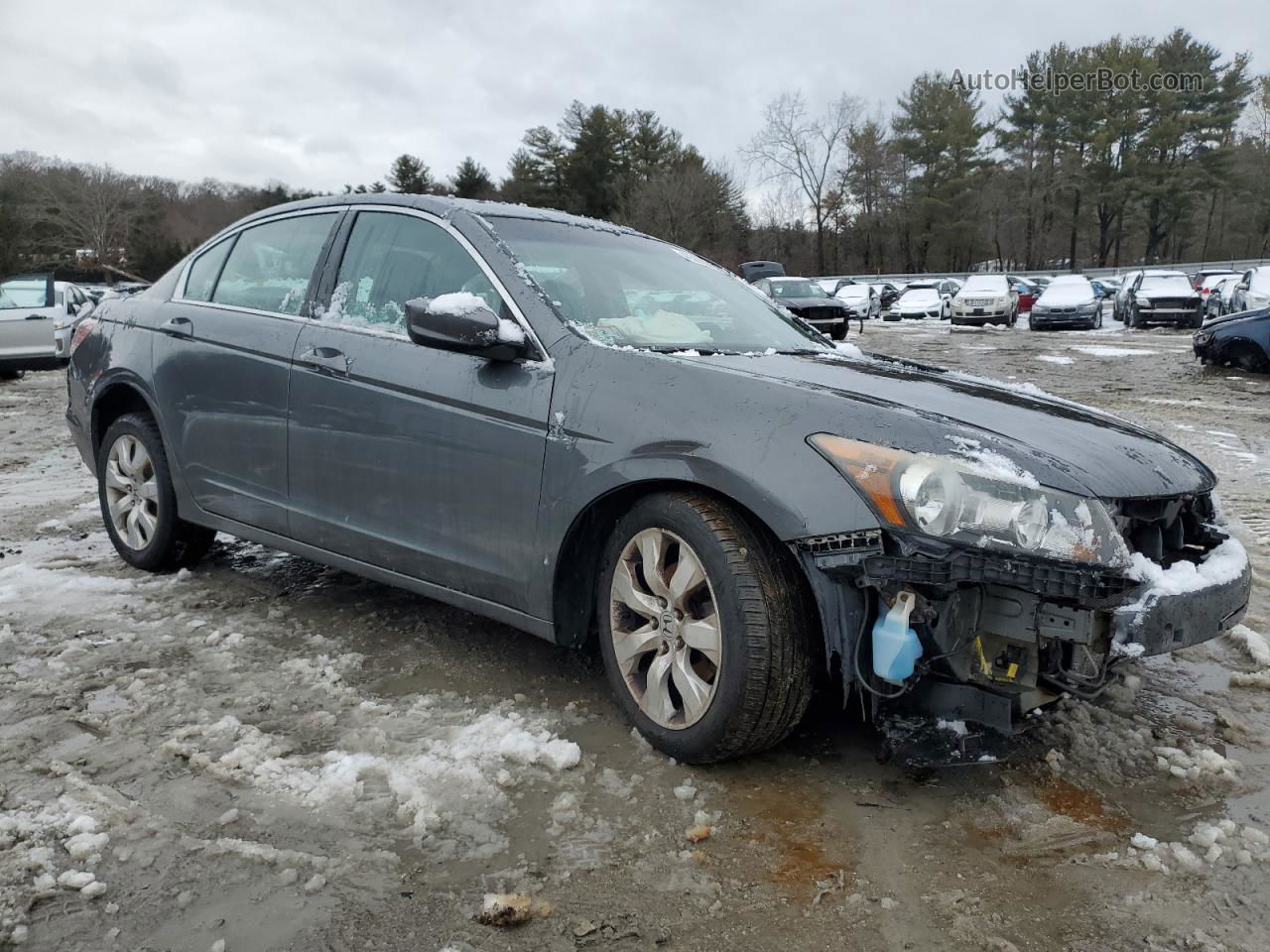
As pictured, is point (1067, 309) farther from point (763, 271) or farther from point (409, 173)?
point (409, 173)

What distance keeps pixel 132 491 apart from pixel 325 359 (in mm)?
1593

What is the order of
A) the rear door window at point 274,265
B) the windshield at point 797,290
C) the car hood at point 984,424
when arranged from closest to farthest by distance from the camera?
the car hood at point 984,424, the rear door window at point 274,265, the windshield at point 797,290

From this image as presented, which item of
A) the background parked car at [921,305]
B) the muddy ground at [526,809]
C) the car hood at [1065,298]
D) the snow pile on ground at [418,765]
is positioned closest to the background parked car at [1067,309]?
the car hood at [1065,298]

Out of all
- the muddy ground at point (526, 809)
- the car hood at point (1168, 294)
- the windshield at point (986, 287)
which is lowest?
the muddy ground at point (526, 809)

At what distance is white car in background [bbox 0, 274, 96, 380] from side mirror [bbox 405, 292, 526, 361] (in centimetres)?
1306

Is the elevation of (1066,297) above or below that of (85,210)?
below

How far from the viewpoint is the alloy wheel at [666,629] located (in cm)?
255

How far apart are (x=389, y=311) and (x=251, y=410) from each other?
76 cm

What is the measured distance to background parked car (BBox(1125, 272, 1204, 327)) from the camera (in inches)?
930

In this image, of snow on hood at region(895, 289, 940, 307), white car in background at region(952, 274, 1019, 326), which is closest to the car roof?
white car in background at region(952, 274, 1019, 326)

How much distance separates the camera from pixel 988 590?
7.45 ft

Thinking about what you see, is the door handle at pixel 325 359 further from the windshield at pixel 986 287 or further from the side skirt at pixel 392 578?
the windshield at pixel 986 287

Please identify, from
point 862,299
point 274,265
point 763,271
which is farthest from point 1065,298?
point 274,265

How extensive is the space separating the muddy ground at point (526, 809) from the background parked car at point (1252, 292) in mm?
15628
